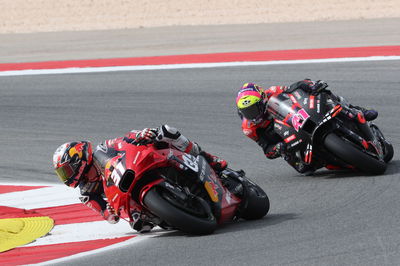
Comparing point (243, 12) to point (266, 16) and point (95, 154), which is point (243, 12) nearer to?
point (266, 16)

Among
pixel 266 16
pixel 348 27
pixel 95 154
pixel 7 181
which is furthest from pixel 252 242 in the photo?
pixel 266 16

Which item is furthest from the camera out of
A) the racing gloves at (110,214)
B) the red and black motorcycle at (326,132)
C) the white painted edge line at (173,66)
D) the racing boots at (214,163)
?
the white painted edge line at (173,66)

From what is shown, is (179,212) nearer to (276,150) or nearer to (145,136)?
(145,136)

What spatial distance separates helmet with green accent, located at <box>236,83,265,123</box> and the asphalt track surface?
95cm

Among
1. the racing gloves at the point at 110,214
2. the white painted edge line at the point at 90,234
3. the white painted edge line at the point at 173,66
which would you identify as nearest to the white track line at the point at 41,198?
the white painted edge line at the point at 90,234

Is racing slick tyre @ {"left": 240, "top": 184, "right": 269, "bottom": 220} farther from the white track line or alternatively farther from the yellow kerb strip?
the white track line

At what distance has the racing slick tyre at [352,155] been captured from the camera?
9.48m

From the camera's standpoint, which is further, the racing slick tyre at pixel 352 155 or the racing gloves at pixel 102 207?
the racing slick tyre at pixel 352 155

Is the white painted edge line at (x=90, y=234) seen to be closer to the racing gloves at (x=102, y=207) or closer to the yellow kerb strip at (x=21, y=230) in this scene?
the yellow kerb strip at (x=21, y=230)

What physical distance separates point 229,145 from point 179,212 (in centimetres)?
514

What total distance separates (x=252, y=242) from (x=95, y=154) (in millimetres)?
1840

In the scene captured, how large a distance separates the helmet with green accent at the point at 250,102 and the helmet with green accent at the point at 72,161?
2.27m

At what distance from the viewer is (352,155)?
946 centimetres

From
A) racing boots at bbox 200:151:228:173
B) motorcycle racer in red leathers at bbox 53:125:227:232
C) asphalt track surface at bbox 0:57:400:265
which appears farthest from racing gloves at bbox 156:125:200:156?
asphalt track surface at bbox 0:57:400:265
